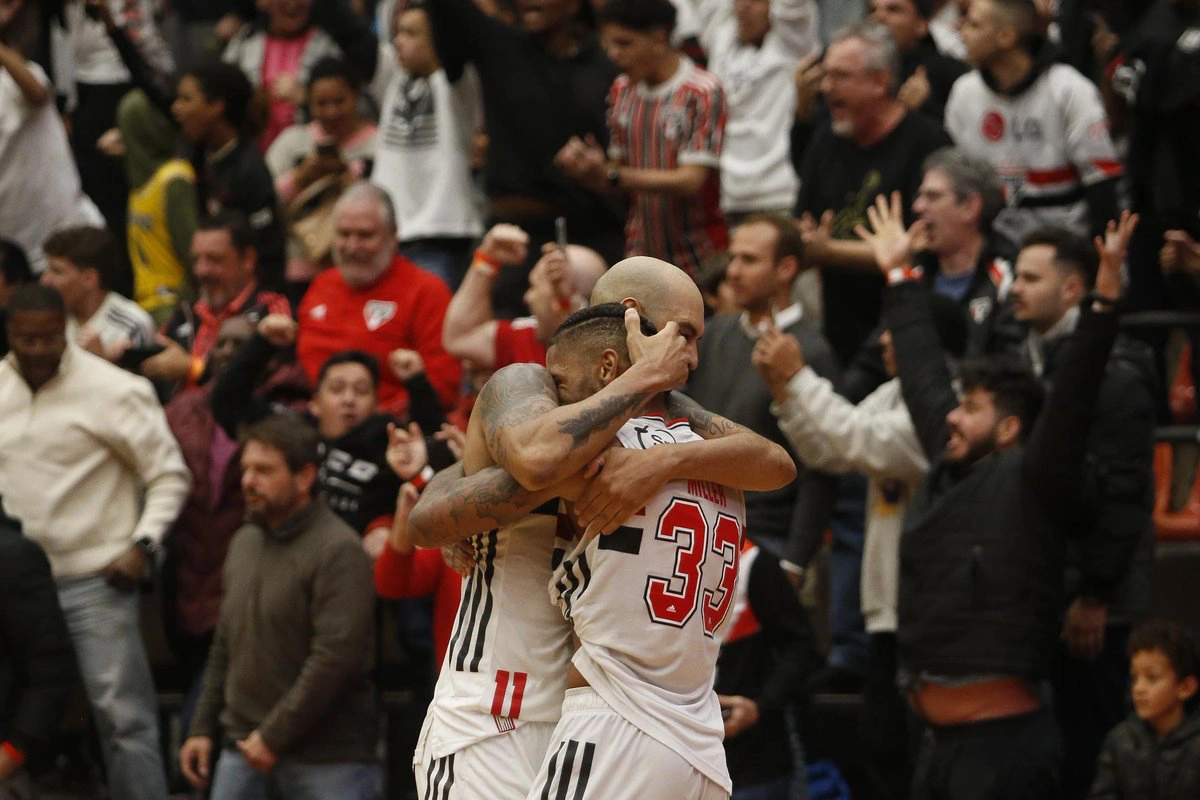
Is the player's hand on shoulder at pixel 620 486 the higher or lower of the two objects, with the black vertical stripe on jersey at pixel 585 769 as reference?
higher

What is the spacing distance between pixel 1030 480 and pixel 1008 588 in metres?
0.43

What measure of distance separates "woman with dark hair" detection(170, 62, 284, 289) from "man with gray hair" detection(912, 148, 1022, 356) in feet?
12.5

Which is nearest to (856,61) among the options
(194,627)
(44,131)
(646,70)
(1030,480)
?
(646,70)

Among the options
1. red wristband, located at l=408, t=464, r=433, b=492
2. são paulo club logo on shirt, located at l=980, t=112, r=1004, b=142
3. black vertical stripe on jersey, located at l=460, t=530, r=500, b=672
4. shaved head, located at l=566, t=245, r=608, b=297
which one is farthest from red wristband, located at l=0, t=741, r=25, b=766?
são paulo club logo on shirt, located at l=980, t=112, r=1004, b=142

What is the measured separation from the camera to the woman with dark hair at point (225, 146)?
10727mm

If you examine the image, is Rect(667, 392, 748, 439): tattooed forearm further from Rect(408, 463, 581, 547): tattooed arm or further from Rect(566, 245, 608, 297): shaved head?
Rect(566, 245, 608, 297): shaved head

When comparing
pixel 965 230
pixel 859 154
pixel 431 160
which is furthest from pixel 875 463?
pixel 431 160

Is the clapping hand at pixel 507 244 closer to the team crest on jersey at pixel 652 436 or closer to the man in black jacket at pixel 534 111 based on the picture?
the man in black jacket at pixel 534 111

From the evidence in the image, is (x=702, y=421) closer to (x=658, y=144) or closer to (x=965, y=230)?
(x=965, y=230)

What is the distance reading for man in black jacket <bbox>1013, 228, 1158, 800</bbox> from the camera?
7.54 m

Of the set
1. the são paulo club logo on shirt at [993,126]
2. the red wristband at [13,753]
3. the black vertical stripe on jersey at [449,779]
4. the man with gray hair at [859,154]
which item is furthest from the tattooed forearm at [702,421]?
the são paulo club logo on shirt at [993,126]

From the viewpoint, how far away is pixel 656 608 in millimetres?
4875

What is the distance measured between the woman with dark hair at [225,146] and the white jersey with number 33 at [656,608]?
240 inches

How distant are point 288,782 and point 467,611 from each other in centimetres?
285
